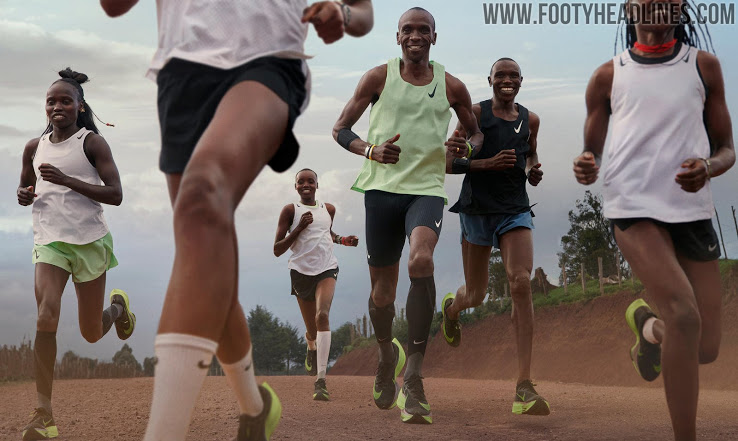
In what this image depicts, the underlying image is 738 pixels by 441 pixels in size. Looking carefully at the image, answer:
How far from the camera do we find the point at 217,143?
109 inches

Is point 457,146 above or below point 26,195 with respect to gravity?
above

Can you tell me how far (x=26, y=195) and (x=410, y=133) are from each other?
11.1ft

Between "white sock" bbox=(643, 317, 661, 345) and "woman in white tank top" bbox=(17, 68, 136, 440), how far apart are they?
4.26 meters

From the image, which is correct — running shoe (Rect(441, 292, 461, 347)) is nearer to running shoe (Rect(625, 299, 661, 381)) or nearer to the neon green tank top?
the neon green tank top

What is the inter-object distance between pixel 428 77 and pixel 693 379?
12.0 ft

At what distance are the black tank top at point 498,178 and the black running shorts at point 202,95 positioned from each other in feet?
15.5

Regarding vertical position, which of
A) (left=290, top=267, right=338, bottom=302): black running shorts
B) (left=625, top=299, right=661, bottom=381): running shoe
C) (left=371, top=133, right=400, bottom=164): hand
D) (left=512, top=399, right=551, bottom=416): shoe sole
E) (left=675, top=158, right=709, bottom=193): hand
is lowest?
(left=512, top=399, right=551, bottom=416): shoe sole

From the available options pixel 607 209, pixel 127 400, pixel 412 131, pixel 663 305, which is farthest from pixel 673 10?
pixel 127 400

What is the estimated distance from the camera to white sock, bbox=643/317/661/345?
5.61 metres

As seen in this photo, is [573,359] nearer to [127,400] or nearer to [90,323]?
[127,400]

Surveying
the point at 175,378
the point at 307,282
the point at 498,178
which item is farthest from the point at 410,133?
the point at 307,282

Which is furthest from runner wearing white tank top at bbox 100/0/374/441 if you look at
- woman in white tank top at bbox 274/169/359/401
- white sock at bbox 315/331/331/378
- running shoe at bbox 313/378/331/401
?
woman in white tank top at bbox 274/169/359/401

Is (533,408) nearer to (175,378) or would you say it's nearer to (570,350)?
→ (175,378)

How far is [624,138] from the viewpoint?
4.65 metres
